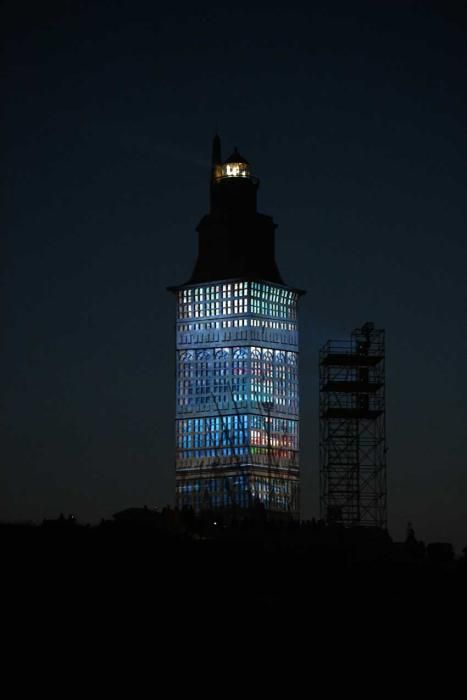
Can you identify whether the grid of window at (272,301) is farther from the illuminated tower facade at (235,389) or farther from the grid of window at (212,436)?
the grid of window at (212,436)

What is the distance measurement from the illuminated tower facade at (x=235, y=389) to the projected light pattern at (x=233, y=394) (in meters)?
0.10

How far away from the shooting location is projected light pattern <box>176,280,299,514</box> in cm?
19512

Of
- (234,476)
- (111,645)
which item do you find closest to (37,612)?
(111,645)

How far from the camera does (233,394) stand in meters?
196

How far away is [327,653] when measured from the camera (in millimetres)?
83812

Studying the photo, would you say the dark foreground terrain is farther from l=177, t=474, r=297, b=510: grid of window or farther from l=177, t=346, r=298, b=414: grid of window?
l=177, t=346, r=298, b=414: grid of window

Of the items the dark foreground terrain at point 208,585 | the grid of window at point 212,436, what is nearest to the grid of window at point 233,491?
the grid of window at point 212,436

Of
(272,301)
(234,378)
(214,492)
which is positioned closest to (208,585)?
(214,492)

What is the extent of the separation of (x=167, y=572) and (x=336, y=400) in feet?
178

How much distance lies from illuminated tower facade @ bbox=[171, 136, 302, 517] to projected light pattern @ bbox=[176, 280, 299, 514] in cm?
10

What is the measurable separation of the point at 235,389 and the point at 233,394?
Answer: 1.72 ft

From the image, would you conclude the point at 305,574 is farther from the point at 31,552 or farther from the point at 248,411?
the point at 248,411

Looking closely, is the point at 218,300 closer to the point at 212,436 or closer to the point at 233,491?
the point at 212,436

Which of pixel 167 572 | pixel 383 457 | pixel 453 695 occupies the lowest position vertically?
pixel 453 695
